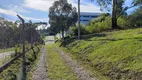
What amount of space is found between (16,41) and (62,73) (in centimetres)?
1742

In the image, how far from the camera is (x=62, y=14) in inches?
2462

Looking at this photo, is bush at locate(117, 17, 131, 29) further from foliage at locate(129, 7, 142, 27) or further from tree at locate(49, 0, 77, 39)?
tree at locate(49, 0, 77, 39)

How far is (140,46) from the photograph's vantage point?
547 inches

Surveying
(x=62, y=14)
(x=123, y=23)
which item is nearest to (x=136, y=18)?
(x=123, y=23)

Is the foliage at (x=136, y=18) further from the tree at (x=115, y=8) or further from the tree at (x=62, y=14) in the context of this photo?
the tree at (x=62, y=14)

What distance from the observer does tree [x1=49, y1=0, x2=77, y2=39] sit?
61656 mm

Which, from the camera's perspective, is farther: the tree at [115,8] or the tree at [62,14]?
the tree at [62,14]

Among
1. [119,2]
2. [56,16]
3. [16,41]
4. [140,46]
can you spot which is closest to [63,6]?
[56,16]

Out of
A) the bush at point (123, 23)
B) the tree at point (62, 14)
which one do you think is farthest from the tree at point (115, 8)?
the tree at point (62, 14)

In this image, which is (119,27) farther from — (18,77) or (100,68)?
(18,77)

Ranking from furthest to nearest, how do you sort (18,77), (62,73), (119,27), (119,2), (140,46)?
(119,2) → (119,27) → (140,46) → (62,73) → (18,77)

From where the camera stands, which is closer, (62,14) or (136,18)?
(136,18)

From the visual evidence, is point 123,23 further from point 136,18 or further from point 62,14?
point 62,14

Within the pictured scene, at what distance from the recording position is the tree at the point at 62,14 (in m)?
61.7
